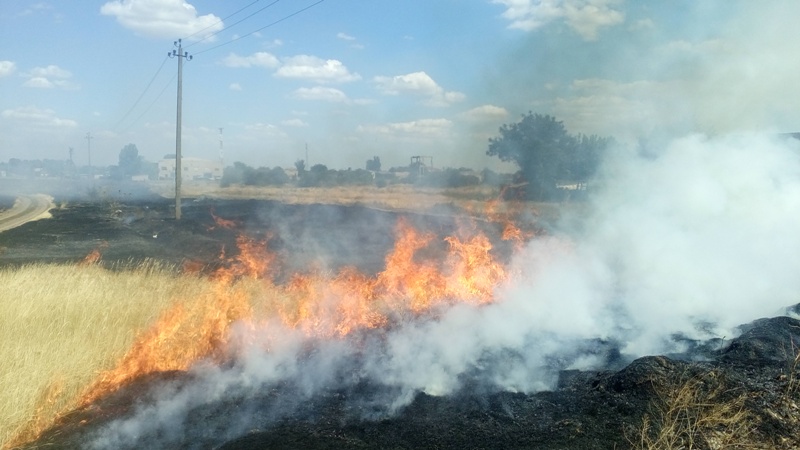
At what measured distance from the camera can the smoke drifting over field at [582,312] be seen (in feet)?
24.4

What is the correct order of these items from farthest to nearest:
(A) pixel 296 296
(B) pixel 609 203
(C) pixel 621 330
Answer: (B) pixel 609 203 → (A) pixel 296 296 → (C) pixel 621 330

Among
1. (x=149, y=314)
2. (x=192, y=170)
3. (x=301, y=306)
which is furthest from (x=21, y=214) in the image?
(x=192, y=170)

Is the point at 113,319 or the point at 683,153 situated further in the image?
the point at 683,153

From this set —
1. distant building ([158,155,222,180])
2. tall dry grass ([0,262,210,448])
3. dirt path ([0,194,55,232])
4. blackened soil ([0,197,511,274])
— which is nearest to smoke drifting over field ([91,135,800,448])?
tall dry grass ([0,262,210,448])

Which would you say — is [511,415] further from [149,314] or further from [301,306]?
[149,314]

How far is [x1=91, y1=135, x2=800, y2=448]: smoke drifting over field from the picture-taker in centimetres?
743

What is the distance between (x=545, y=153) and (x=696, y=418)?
2483 centimetres

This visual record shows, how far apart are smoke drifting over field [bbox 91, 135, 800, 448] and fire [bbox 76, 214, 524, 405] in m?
A: 0.36

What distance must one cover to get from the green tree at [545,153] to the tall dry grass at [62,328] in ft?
66.0

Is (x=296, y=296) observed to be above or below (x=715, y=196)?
below

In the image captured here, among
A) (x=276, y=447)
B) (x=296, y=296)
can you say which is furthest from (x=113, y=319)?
(x=276, y=447)

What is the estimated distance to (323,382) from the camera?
8055 mm

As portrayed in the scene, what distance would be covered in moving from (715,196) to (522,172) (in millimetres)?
15515

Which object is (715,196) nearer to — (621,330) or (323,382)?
(621,330)
